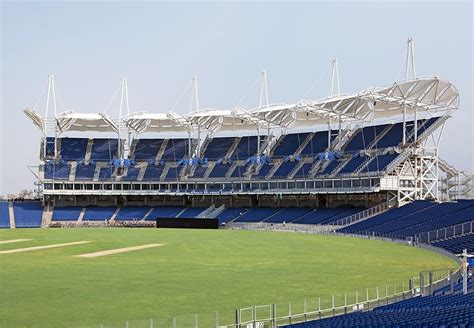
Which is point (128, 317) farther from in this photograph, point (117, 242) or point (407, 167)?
point (407, 167)

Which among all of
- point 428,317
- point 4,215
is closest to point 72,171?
point 4,215

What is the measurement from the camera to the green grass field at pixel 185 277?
25562 mm

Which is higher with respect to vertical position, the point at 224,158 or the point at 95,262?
the point at 224,158

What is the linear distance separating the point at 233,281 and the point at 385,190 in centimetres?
4993

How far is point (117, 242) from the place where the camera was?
62.6 meters

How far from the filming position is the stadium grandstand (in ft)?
245

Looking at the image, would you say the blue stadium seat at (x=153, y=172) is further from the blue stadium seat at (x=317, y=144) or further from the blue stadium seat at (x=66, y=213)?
the blue stadium seat at (x=317, y=144)

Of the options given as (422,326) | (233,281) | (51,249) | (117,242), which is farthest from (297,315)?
(117,242)

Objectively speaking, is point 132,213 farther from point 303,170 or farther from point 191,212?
point 303,170

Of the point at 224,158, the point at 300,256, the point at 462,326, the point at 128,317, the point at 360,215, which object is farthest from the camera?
the point at 224,158

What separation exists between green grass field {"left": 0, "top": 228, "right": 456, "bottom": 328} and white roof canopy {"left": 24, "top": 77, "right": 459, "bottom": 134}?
21.3 m

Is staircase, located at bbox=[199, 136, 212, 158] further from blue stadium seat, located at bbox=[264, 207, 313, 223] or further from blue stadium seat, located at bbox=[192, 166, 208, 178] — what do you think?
blue stadium seat, located at bbox=[264, 207, 313, 223]

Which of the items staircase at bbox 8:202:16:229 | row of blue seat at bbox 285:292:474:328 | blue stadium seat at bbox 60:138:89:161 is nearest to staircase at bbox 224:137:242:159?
blue stadium seat at bbox 60:138:89:161

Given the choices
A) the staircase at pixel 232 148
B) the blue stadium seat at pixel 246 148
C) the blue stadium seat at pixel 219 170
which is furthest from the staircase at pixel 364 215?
the staircase at pixel 232 148
